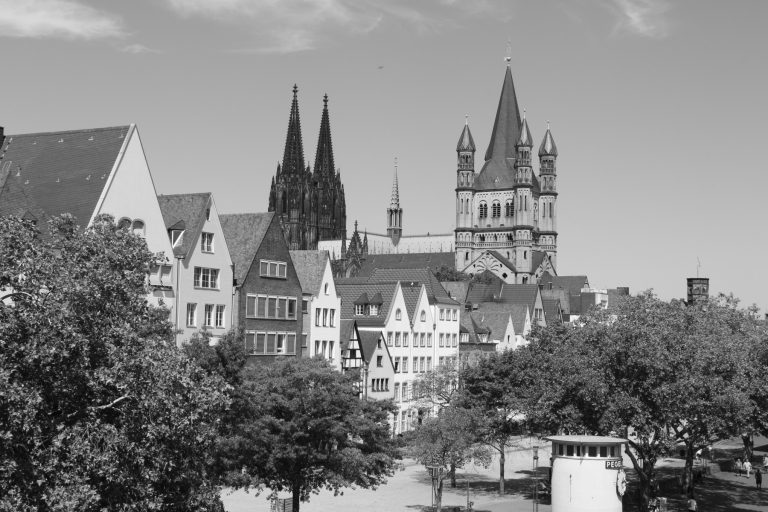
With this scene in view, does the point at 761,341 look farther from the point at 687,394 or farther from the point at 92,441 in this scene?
the point at 92,441

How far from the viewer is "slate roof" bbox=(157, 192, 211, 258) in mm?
61594

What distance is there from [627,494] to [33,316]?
4495cm

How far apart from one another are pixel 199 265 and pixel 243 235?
705 cm

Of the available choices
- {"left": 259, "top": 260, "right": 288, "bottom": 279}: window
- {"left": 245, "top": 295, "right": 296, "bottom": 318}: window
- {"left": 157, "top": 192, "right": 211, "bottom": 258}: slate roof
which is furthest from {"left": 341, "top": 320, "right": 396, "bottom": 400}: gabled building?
{"left": 157, "top": 192, "right": 211, "bottom": 258}: slate roof

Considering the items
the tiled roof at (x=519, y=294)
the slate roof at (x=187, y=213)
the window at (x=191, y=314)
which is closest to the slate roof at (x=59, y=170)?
the slate roof at (x=187, y=213)

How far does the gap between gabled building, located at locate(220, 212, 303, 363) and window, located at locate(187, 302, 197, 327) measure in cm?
400

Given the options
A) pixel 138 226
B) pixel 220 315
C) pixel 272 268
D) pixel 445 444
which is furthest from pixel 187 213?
pixel 445 444

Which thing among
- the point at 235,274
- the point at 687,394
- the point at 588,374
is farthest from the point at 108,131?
the point at 687,394

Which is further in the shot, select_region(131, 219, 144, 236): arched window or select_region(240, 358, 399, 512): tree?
select_region(131, 219, 144, 236): arched window

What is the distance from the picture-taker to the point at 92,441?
25.9 meters

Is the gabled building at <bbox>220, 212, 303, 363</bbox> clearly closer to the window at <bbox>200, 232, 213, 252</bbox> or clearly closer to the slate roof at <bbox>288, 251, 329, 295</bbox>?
the slate roof at <bbox>288, 251, 329, 295</bbox>

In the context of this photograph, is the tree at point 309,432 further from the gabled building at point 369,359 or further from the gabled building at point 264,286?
the gabled building at point 369,359

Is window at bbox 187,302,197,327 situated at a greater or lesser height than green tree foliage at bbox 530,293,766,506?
greater

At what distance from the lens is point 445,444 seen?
54.6 metres
